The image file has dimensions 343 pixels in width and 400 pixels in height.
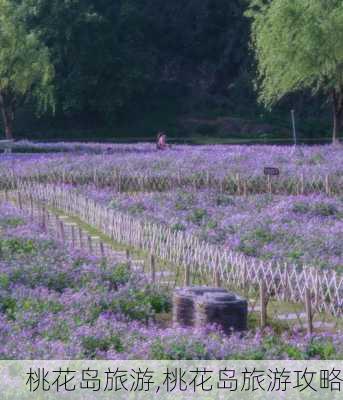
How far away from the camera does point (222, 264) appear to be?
46.1 feet

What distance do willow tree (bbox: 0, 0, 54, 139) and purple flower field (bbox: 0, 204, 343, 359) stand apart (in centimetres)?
3149

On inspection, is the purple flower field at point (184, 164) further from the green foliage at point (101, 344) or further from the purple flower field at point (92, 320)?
Result: the green foliage at point (101, 344)

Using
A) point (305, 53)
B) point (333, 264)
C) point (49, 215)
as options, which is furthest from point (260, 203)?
point (305, 53)

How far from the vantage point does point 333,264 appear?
1345cm

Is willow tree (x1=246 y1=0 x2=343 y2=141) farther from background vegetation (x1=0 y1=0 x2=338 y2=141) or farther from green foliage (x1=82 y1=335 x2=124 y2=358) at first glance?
green foliage (x1=82 y1=335 x2=124 y2=358)

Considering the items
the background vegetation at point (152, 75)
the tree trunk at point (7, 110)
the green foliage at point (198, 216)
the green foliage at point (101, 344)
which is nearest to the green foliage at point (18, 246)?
the green foliage at point (198, 216)

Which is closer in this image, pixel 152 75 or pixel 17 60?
pixel 17 60

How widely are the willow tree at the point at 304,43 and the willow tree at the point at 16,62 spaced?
39.7ft

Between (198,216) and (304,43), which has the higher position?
(304,43)

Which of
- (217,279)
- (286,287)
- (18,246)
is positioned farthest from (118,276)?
(18,246)

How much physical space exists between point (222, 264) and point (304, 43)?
2497 centimetres

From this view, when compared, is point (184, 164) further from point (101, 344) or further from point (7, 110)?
point (101, 344)

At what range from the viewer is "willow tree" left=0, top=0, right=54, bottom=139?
45.8 meters

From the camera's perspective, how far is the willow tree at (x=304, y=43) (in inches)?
1483
